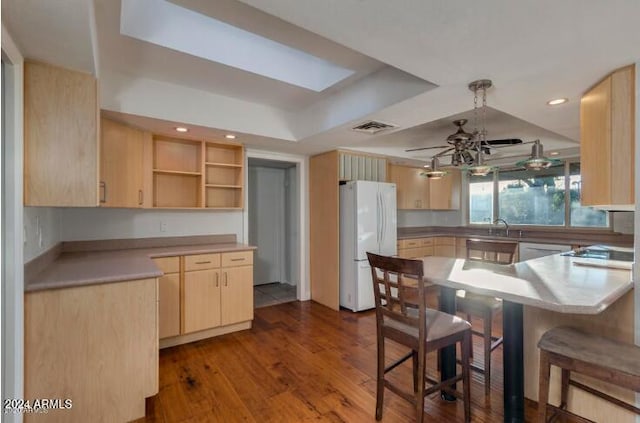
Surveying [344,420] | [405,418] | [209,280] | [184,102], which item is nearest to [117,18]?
[184,102]

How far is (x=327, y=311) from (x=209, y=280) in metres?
1.62

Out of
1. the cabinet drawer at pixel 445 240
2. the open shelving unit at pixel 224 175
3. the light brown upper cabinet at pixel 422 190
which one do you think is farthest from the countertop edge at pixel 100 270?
the cabinet drawer at pixel 445 240

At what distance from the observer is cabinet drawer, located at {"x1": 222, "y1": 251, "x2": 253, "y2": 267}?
10.4ft

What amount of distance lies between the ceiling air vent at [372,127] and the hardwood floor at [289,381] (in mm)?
2132

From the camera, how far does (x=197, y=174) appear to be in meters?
3.37

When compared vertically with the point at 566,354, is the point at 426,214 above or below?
above

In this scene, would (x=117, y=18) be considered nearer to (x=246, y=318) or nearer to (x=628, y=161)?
(x=246, y=318)

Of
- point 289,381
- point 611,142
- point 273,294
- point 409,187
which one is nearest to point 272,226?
point 273,294

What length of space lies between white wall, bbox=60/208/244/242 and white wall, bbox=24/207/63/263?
201 millimetres

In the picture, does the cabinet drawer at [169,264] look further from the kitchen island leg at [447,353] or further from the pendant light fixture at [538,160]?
the pendant light fixture at [538,160]

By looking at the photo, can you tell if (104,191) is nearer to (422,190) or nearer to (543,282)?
(543,282)

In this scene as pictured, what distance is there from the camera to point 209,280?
306 centimetres

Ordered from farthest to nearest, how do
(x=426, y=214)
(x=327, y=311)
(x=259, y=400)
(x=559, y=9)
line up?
(x=426, y=214) < (x=327, y=311) < (x=259, y=400) < (x=559, y=9)

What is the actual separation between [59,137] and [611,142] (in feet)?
10.7
